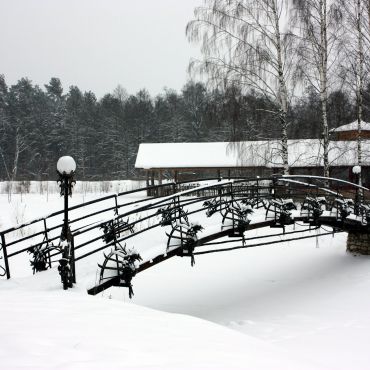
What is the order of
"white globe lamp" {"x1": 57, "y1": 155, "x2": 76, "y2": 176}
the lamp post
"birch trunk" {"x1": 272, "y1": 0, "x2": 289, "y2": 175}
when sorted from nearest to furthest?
1. the lamp post
2. "white globe lamp" {"x1": 57, "y1": 155, "x2": 76, "y2": 176}
3. "birch trunk" {"x1": 272, "y1": 0, "x2": 289, "y2": 175}

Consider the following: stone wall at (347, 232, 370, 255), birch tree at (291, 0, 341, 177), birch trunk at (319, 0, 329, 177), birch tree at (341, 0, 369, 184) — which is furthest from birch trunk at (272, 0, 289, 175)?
stone wall at (347, 232, 370, 255)

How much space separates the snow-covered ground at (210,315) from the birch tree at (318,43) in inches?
177

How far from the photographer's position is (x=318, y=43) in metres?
13.0

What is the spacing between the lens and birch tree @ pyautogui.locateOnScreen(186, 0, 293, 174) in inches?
501

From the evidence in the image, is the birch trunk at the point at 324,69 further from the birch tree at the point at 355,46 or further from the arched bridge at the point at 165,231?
the arched bridge at the point at 165,231

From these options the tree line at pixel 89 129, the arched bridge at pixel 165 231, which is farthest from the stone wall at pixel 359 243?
the tree line at pixel 89 129

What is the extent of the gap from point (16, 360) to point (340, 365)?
4.00m

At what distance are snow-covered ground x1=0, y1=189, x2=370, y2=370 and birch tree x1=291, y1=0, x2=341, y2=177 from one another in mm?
4503

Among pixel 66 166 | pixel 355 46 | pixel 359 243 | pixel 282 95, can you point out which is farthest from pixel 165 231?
pixel 355 46

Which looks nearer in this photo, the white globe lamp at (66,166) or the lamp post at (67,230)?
the lamp post at (67,230)

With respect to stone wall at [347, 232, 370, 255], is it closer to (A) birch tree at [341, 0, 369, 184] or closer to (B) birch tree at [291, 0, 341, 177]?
(B) birch tree at [291, 0, 341, 177]

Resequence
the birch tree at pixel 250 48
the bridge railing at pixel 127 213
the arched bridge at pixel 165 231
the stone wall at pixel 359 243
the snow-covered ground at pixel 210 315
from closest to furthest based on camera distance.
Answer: the snow-covered ground at pixel 210 315, the arched bridge at pixel 165 231, the bridge railing at pixel 127 213, the stone wall at pixel 359 243, the birch tree at pixel 250 48

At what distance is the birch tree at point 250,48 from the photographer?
41.8 feet

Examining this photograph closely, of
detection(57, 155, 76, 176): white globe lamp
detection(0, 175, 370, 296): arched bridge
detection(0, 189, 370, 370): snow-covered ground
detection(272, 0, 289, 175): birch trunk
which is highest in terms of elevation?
detection(272, 0, 289, 175): birch trunk
